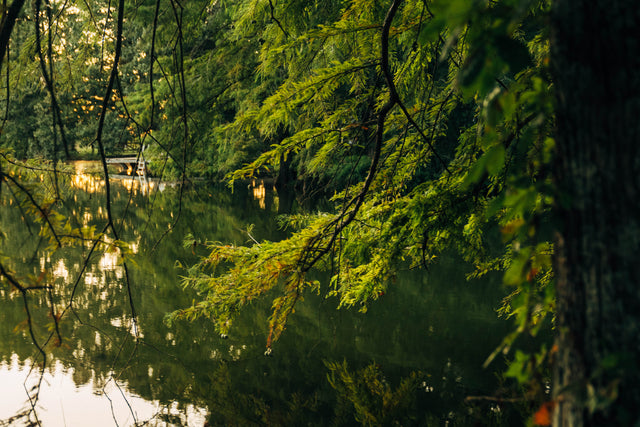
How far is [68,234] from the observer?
181 cm

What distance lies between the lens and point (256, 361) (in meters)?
6.32

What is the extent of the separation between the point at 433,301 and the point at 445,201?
17.5 ft

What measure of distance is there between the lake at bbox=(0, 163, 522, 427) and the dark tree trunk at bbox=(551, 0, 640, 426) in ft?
9.20

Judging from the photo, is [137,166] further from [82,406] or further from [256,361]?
[256,361]

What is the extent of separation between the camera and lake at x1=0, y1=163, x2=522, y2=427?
5.23 metres

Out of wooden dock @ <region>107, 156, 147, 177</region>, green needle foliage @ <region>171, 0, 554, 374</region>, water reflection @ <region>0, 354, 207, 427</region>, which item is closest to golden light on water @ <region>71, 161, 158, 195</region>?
wooden dock @ <region>107, 156, 147, 177</region>

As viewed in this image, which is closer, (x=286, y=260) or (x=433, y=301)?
(x=286, y=260)

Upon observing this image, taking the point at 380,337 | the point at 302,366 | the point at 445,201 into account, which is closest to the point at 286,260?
the point at 445,201

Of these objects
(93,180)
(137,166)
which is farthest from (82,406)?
(137,166)

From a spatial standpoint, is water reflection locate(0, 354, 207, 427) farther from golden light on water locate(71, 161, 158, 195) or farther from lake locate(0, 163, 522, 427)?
golden light on water locate(71, 161, 158, 195)

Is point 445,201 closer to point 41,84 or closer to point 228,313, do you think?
point 228,313

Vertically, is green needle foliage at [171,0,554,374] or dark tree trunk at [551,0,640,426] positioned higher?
green needle foliage at [171,0,554,374]

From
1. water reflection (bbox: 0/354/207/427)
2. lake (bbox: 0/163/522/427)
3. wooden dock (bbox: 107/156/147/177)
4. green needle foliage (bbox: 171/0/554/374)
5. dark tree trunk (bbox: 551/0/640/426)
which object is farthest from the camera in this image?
lake (bbox: 0/163/522/427)

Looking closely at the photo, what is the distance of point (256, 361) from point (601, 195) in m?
5.78
